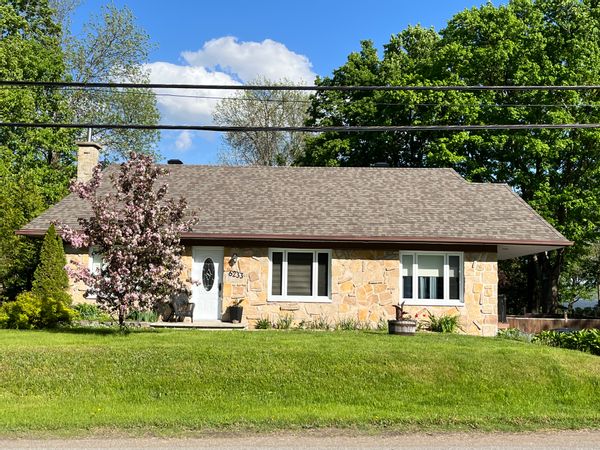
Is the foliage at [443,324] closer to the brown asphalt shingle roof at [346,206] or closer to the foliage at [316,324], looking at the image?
the brown asphalt shingle roof at [346,206]

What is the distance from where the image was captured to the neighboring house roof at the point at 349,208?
17500 millimetres

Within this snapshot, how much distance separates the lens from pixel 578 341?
14141mm

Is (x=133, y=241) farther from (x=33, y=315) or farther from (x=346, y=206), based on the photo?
(x=346, y=206)

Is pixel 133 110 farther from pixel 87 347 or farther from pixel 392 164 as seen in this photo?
pixel 87 347

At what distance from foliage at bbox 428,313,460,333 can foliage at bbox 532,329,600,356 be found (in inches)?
A: 96.4

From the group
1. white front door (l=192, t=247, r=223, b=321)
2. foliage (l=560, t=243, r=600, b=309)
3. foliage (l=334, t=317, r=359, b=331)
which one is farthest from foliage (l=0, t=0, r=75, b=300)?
foliage (l=560, t=243, r=600, b=309)

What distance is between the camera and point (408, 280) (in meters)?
17.8

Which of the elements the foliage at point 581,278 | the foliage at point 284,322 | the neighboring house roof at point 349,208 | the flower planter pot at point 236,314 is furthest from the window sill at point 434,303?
the foliage at point 581,278

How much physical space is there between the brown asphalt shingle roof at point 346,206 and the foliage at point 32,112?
21.5ft

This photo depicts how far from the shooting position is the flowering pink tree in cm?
1198

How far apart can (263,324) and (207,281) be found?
2269 mm

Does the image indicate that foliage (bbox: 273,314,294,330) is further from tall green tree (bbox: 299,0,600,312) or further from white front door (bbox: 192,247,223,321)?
Result: tall green tree (bbox: 299,0,600,312)

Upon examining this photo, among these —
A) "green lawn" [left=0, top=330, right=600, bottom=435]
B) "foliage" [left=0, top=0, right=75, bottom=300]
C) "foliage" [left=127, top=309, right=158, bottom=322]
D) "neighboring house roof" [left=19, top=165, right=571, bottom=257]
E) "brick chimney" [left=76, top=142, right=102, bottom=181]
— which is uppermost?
"foliage" [left=0, top=0, right=75, bottom=300]

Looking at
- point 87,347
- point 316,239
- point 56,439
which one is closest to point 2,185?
point 316,239
